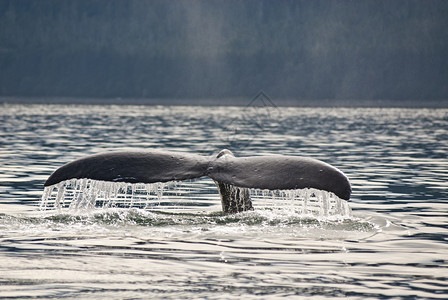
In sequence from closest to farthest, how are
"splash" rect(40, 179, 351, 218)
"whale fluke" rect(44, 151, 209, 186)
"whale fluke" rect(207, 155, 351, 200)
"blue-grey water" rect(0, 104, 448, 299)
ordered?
1. "blue-grey water" rect(0, 104, 448, 299)
2. "whale fluke" rect(207, 155, 351, 200)
3. "whale fluke" rect(44, 151, 209, 186)
4. "splash" rect(40, 179, 351, 218)

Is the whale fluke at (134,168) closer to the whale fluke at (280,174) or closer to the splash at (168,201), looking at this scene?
the splash at (168,201)

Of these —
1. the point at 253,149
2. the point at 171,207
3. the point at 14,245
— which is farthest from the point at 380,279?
the point at 253,149

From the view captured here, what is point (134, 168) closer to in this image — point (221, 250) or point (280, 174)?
point (221, 250)

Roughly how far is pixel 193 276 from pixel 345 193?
1.75 metres

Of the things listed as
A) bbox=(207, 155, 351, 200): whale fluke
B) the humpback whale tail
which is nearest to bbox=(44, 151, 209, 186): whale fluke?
the humpback whale tail

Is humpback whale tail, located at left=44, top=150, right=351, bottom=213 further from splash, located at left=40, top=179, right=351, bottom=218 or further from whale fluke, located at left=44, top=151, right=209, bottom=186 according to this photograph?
splash, located at left=40, top=179, right=351, bottom=218

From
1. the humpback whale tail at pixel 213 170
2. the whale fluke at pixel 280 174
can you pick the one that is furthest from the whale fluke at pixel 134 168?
the whale fluke at pixel 280 174

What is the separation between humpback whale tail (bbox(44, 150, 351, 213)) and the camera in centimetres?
873

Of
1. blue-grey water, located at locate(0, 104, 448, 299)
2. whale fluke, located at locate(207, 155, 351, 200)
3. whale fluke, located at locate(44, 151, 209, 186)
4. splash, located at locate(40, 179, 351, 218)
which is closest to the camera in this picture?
blue-grey water, located at locate(0, 104, 448, 299)

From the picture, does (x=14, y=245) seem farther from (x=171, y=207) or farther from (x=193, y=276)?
(x=171, y=207)

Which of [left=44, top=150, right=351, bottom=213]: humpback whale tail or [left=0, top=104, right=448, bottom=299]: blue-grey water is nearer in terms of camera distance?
[left=0, top=104, right=448, bottom=299]: blue-grey water

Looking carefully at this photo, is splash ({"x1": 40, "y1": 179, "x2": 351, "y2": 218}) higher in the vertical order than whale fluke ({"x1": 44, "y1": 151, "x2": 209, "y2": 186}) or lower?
lower

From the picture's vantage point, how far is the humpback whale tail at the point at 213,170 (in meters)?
8.73

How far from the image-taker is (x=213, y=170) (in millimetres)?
9156
